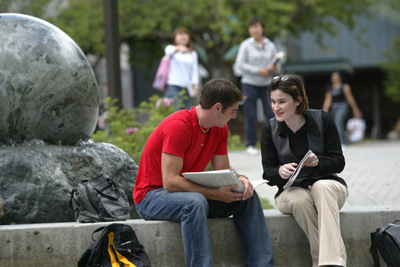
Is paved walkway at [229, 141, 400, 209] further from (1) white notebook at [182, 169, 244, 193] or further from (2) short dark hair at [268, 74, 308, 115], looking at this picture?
(1) white notebook at [182, 169, 244, 193]

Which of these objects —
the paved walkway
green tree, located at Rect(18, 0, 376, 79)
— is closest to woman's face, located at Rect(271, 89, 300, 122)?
the paved walkway

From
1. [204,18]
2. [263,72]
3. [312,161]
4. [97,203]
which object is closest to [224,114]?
[312,161]

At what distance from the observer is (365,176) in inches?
307

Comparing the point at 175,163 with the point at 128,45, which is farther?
the point at 128,45

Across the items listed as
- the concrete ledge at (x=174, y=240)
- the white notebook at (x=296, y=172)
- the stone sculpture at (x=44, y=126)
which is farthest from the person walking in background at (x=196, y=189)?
the stone sculpture at (x=44, y=126)

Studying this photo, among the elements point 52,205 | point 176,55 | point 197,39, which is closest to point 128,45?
point 197,39

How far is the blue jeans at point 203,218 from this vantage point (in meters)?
3.98

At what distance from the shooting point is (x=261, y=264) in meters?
4.13

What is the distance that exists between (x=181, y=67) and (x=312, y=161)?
17.1 feet

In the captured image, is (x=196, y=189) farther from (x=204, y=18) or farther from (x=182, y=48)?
(x=204, y=18)

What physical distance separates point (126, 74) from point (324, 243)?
2252 cm

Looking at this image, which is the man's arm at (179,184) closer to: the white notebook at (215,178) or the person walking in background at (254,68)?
the white notebook at (215,178)

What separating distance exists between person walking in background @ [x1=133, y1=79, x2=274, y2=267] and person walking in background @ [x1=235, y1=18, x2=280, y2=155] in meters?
4.90

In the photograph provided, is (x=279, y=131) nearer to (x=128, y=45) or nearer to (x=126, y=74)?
(x=128, y=45)
